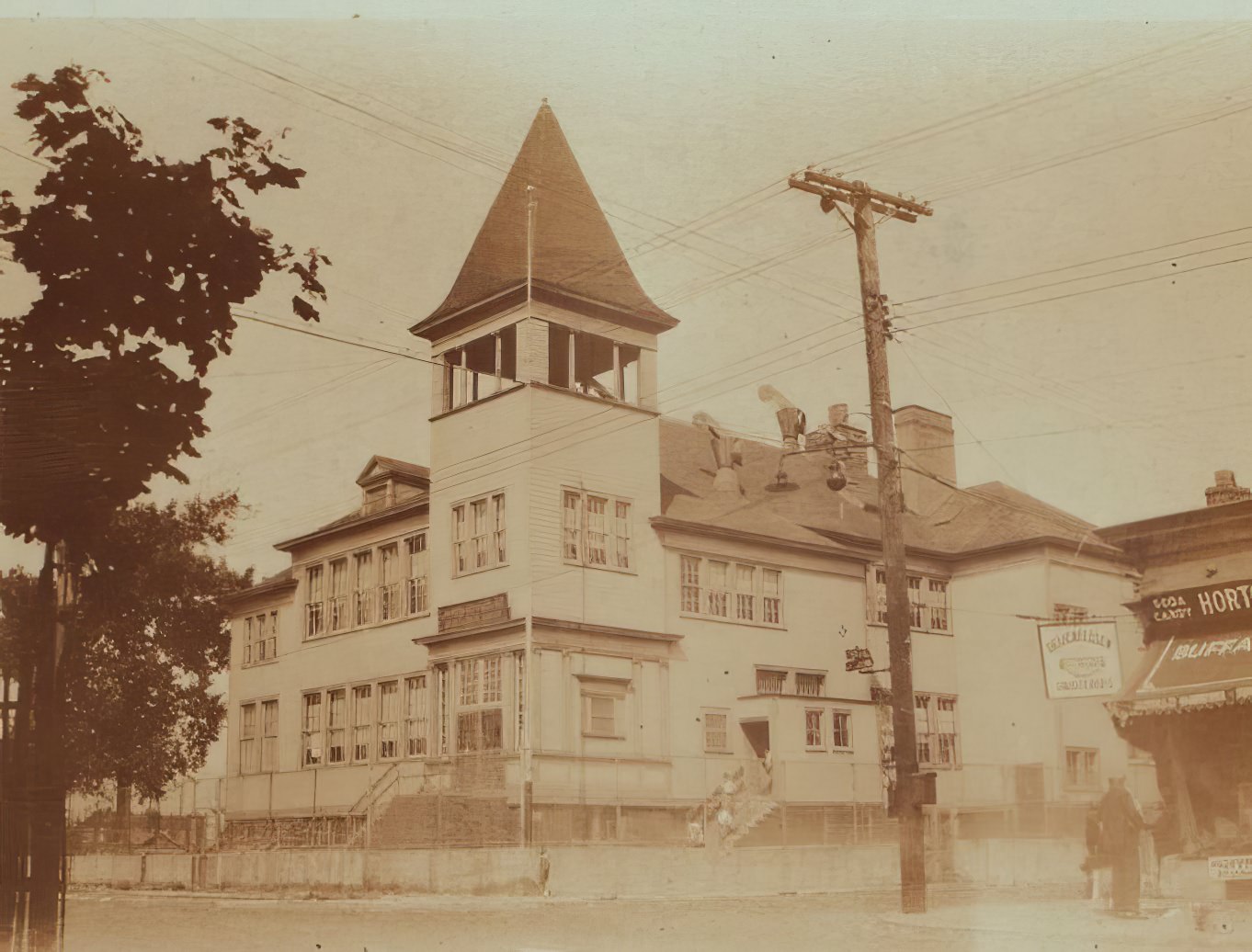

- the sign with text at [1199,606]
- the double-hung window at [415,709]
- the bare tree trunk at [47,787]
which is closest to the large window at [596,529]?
the double-hung window at [415,709]

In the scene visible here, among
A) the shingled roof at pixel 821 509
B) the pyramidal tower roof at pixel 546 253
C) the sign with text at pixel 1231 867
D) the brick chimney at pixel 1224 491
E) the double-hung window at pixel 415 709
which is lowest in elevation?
the sign with text at pixel 1231 867

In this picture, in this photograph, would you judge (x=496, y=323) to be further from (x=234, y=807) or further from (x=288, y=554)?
(x=234, y=807)

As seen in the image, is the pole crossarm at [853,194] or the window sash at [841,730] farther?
the window sash at [841,730]

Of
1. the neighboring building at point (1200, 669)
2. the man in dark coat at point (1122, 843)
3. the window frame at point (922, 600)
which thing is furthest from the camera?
the window frame at point (922, 600)

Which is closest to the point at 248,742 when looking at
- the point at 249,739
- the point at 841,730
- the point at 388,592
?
the point at 249,739

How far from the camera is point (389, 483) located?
17562mm

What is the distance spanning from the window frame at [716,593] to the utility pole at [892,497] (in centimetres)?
212

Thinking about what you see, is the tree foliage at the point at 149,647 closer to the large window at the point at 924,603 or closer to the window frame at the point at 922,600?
the window frame at the point at 922,600

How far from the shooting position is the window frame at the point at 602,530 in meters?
17.5

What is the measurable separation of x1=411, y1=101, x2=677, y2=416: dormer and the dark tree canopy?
439 centimetres

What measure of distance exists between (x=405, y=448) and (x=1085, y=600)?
8.12 m

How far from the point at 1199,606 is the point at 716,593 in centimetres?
580

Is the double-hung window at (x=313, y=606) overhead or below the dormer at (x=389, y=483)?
below

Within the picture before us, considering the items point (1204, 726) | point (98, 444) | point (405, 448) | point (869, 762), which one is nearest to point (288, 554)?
point (405, 448)
